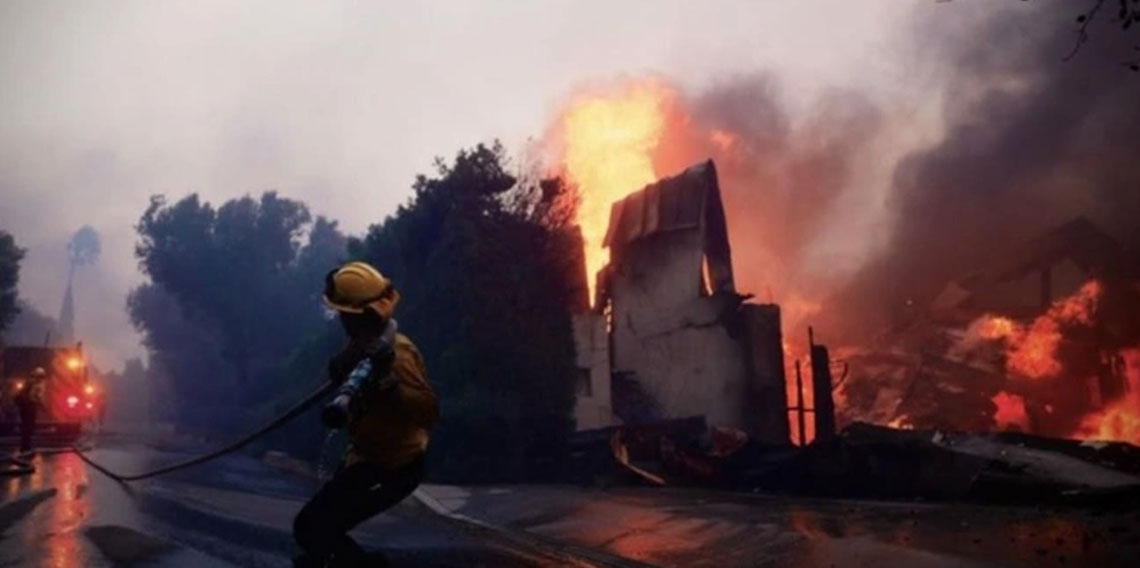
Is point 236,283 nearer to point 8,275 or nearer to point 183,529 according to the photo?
point 8,275

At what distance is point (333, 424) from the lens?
344cm

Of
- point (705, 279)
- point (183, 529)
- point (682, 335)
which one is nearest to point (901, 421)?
point (705, 279)

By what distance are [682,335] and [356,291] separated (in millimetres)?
19231

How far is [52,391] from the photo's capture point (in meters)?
25.8

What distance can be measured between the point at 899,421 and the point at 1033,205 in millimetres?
14354

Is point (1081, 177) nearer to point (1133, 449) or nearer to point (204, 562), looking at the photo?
point (1133, 449)

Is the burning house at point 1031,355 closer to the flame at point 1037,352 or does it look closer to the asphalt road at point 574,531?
the flame at point 1037,352

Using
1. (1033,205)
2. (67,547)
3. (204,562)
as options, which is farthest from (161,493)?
(1033,205)

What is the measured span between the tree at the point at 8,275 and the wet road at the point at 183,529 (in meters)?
39.4

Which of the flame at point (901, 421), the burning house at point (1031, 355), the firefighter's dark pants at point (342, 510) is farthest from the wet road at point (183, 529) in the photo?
the burning house at point (1031, 355)

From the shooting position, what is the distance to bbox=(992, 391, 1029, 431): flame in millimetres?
→ 26203

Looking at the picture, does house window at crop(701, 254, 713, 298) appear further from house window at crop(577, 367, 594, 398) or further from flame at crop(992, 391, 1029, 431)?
flame at crop(992, 391, 1029, 431)

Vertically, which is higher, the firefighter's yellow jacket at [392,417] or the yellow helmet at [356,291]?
→ the yellow helmet at [356,291]

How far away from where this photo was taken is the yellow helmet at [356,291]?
4.25 m
